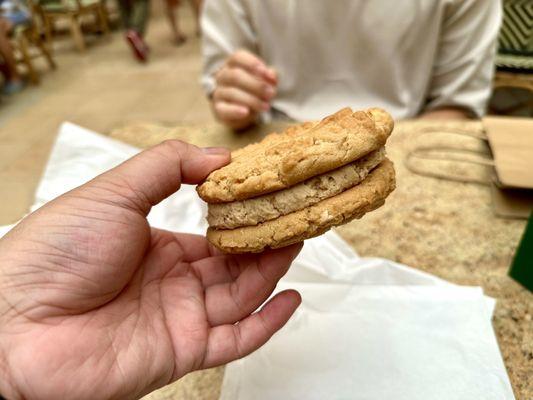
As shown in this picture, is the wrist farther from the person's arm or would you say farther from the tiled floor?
the tiled floor

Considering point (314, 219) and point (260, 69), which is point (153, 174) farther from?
point (260, 69)

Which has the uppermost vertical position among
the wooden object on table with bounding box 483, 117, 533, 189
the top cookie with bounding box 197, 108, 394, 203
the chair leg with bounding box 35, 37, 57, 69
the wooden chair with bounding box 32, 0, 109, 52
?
the top cookie with bounding box 197, 108, 394, 203

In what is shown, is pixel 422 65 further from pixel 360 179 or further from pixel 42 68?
pixel 42 68

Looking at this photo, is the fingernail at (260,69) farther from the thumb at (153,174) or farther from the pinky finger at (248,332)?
the pinky finger at (248,332)

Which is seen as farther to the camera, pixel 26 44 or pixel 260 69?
pixel 26 44

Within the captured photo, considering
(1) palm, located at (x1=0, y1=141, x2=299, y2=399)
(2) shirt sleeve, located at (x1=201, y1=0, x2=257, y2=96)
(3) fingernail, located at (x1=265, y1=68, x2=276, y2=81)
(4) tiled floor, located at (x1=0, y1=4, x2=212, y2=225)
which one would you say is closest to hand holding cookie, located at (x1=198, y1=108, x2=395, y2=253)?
(1) palm, located at (x1=0, y1=141, x2=299, y2=399)

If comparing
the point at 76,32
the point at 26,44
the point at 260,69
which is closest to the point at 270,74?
the point at 260,69

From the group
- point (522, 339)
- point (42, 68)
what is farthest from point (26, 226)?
point (42, 68)

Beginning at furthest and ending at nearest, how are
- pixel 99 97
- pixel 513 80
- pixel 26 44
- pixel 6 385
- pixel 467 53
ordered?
1. pixel 26 44
2. pixel 99 97
3. pixel 513 80
4. pixel 467 53
5. pixel 6 385

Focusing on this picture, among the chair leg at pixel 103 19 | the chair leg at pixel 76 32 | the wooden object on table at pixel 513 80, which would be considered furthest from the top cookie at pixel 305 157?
the chair leg at pixel 103 19
